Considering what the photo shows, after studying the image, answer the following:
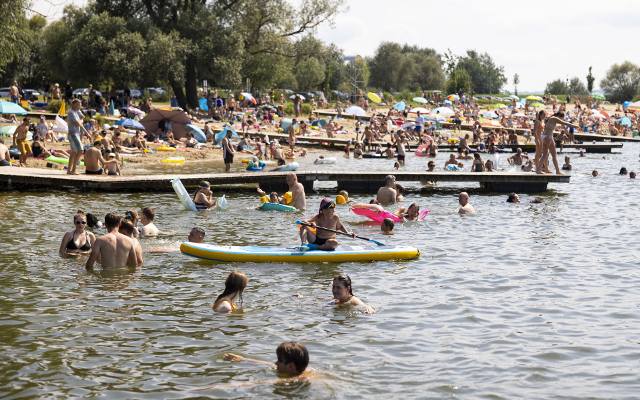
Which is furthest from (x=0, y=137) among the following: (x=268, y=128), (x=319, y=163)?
(x=268, y=128)

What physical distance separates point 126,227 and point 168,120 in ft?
82.5

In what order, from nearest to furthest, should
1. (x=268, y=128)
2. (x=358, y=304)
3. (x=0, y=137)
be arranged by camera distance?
(x=358, y=304)
(x=0, y=137)
(x=268, y=128)

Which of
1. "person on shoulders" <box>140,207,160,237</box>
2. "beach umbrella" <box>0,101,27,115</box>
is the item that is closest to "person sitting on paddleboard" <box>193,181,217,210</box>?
"person on shoulders" <box>140,207,160,237</box>

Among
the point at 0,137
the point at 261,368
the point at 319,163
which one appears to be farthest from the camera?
the point at 319,163

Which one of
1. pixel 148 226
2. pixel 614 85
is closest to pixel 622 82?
pixel 614 85

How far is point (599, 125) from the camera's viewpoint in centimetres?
6353

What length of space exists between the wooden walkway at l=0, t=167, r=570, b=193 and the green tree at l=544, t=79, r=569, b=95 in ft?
325

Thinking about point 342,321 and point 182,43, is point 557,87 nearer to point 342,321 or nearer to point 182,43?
point 182,43

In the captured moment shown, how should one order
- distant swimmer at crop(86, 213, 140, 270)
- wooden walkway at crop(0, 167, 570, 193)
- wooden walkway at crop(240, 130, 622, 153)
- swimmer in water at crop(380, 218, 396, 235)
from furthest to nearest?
wooden walkway at crop(240, 130, 622, 153), wooden walkway at crop(0, 167, 570, 193), swimmer in water at crop(380, 218, 396, 235), distant swimmer at crop(86, 213, 140, 270)

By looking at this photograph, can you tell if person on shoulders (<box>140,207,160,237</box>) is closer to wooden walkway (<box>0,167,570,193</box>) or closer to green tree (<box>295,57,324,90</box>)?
wooden walkway (<box>0,167,570,193</box>)

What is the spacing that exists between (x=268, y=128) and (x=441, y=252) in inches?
1323

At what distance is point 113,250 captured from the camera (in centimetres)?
1358

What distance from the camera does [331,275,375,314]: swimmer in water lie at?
11609 millimetres

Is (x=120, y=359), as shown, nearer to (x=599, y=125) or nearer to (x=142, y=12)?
(x=142, y=12)
